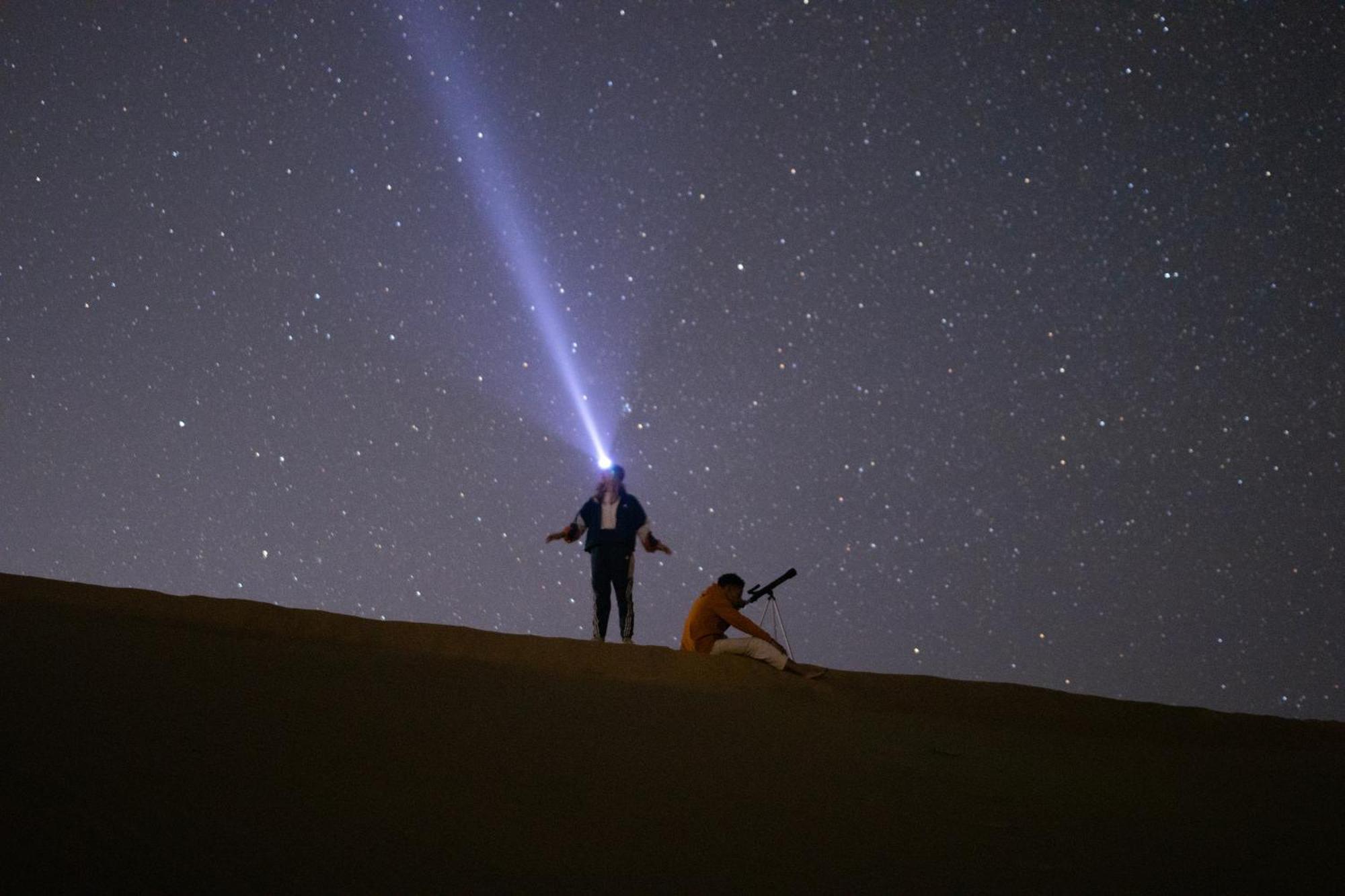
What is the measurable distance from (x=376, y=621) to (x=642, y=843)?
454 cm

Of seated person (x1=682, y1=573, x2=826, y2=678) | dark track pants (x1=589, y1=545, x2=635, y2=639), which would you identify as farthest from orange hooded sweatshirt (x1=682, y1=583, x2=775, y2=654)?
dark track pants (x1=589, y1=545, x2=635, y2=639)

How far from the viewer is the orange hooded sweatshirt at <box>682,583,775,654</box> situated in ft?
21.2

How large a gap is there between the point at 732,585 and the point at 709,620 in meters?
0.30

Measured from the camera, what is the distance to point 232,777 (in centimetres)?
245

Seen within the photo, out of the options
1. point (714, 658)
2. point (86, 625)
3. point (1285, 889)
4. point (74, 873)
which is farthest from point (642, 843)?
point (714, 658)

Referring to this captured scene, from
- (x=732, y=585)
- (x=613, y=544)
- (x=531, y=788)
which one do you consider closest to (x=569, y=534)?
(x=613, y=544)

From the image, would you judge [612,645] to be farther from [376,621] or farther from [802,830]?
[802,830]

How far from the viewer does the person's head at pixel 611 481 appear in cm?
796

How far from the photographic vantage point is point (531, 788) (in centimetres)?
272

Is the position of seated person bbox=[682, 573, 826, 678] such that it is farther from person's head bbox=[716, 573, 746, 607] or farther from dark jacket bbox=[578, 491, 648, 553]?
dark jacket bbox=[578, 491, 648, 553]

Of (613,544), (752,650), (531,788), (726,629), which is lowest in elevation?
(531,788)

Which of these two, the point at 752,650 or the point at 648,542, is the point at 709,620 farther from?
the point at 648,542

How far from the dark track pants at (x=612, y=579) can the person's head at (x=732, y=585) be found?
134 centimetres

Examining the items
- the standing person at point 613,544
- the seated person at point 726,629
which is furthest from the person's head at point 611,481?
the seated person at point 726,629
